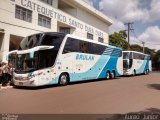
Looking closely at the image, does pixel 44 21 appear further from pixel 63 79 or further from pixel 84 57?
pixel 63 79

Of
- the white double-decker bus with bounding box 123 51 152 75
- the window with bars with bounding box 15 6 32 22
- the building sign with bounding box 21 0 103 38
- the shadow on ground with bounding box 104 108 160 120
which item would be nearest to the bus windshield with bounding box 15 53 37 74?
the shadow on ground with bounding box 104 108 160 120

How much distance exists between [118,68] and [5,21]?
1229 centimetres

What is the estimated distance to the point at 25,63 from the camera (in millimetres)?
14250

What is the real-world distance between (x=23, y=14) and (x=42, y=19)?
10.0 ft

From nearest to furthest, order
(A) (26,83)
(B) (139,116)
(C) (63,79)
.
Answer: (B) (139,116), (A) (26,83), (C) (63,79)

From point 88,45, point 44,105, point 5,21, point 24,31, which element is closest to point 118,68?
point 88,45

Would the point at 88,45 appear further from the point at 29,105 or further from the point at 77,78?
the point at 29,105

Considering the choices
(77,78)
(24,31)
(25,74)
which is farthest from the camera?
(24,31)

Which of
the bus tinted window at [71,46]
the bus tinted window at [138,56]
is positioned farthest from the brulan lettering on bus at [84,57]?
the bus tinted window at [138,56]

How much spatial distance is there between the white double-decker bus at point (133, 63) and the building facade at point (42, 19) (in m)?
7.75

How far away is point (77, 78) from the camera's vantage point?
689 inches

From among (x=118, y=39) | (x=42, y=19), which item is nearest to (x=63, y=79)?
(x=42, y=19)

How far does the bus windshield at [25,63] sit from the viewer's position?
13.9 metres

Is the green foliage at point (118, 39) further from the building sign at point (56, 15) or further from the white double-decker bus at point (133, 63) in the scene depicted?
the white double-decker bus at point (133, 63)
